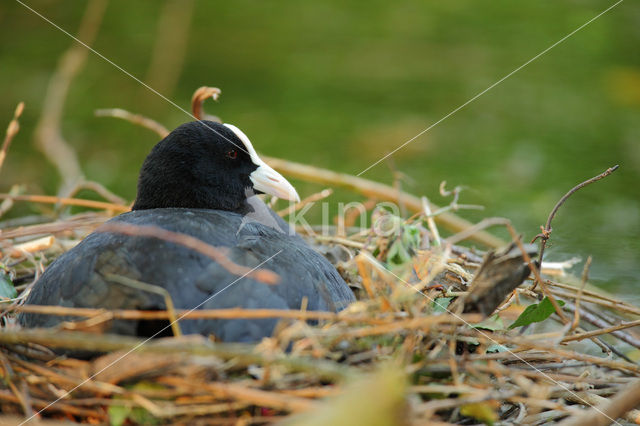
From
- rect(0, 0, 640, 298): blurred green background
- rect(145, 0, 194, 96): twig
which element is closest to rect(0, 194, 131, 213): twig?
rect(0, 0, 640, 298): blurred green background

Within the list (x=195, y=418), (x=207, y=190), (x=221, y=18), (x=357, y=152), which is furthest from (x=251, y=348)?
(x=221, y=18)

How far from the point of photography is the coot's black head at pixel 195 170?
104 inches

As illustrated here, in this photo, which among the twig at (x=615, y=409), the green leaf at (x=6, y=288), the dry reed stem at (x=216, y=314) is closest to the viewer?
the twig at (x=615, y=409)

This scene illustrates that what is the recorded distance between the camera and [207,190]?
2.69 metres

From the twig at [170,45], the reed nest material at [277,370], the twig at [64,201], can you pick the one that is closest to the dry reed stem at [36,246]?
the twig at [64,201]

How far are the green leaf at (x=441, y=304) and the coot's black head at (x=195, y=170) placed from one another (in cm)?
74

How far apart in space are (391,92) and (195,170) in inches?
169

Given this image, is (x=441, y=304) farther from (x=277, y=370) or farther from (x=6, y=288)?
(x=6, y=288)

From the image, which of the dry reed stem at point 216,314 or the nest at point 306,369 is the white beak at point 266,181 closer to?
the nest at point 306,369

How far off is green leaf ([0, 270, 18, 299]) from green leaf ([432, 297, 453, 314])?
4.56ft

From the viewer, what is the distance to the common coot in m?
1.87

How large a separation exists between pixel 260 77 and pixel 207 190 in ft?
13.7

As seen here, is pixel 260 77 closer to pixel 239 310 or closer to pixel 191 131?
pixel 191 131

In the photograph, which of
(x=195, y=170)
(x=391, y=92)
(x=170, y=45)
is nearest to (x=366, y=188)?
(x=195, y=170)
